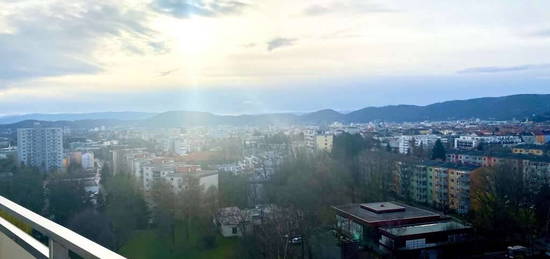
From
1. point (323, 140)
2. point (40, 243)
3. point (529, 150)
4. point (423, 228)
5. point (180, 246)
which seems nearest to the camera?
point (40, 243)

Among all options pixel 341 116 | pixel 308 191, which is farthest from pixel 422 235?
pixel 341 116

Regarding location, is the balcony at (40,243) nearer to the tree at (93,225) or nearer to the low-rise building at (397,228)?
the tree at (93,225)

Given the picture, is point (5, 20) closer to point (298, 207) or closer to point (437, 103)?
point (298, 207)

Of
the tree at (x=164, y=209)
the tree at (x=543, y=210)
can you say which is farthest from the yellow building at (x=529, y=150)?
the tree at (x=164, y=209)

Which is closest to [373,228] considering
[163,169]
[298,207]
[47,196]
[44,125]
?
[298,207]

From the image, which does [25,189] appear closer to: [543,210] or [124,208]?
[124,208]

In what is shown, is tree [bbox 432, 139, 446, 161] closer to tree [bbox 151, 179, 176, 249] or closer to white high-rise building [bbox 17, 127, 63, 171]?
tree [bbox 151, 179, 176, 249]

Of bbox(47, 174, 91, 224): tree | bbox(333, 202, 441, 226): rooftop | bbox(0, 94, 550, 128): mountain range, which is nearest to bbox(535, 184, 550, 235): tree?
bbox(333, 202, 441, 226): rooftop
